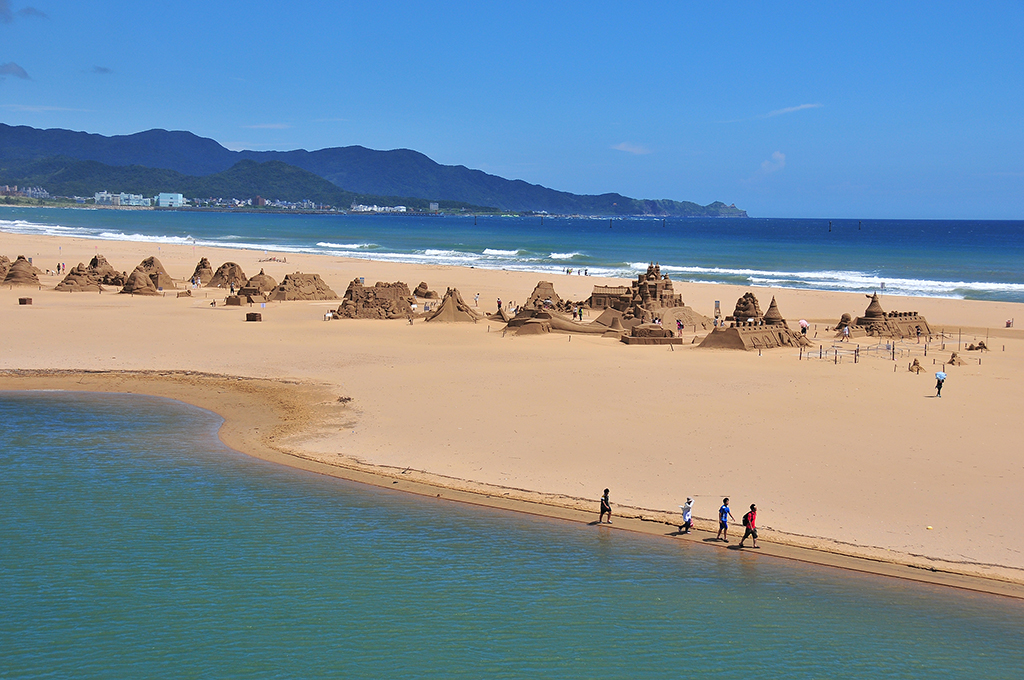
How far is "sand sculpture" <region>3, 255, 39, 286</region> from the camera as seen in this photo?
5512cm

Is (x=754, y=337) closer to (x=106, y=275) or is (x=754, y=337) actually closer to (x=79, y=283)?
(x=79, y=283)

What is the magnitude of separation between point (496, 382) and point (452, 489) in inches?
390

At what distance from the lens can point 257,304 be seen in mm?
50656

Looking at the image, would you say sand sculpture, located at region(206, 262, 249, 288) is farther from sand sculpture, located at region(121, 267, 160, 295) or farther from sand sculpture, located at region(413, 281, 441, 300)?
sand sculpture, located at region(413, 281, 441, 300)

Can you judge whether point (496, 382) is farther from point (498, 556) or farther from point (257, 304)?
point (257, 304)

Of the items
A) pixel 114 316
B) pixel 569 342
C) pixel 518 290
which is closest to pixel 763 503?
pixel 569 342

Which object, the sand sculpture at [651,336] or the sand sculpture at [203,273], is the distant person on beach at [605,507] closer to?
the sand sculpture at [651,336]

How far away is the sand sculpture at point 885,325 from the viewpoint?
138 feet

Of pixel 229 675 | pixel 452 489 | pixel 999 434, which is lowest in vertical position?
pixel 229 675

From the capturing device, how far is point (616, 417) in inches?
957

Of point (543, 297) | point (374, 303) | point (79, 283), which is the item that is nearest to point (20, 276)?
point (79, 283)

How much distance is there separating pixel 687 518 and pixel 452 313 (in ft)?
97.8

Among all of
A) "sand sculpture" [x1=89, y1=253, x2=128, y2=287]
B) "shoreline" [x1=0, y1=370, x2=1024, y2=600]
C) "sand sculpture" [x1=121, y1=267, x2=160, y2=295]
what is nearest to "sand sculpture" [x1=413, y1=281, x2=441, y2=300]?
"sand sculpture" [x1=121, y1=267, x2=160, y2=295]

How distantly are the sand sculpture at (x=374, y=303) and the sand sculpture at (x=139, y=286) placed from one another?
15364 millimetres
